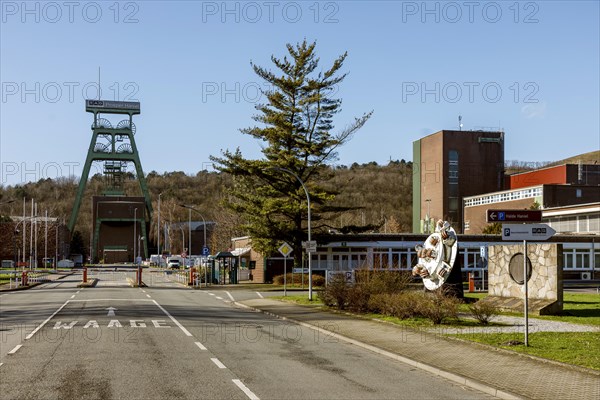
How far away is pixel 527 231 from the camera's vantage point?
15102 mm

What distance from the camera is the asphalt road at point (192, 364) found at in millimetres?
10961

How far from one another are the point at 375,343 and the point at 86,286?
38.0 m

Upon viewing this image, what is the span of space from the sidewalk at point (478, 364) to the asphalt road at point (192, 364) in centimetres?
33

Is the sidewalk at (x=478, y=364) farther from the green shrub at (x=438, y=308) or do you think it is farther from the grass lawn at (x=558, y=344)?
the green shrub at (x=438, y=308)

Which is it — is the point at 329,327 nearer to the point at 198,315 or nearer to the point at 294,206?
the point at 198,315

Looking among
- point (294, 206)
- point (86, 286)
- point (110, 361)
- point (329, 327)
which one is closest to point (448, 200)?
point (294, 206)

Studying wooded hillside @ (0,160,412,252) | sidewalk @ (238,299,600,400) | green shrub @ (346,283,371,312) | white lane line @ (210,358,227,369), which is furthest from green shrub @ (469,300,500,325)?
wooded hillside @ (0,160,412,252)

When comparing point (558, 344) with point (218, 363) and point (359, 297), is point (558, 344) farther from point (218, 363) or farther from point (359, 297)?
point (359, 297)

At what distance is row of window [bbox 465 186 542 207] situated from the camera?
84975 millimetres

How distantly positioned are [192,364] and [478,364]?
18.4 ft

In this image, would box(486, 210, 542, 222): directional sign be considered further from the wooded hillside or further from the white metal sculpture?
the wooded hillside

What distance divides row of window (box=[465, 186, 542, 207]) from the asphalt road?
68.0 metres

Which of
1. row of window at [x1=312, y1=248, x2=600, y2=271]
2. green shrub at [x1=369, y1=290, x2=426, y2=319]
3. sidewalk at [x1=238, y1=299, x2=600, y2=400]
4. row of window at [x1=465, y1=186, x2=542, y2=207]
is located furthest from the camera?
row of window at [x1=465, y1=186, x2=542, y2=207]

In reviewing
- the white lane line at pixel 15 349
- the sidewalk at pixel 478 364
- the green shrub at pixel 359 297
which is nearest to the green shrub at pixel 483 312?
the sidewalk at pixel 478 364
